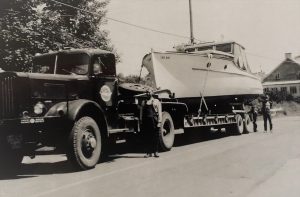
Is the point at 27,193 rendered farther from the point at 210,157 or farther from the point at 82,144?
the point at 210,157

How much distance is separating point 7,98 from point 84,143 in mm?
1672

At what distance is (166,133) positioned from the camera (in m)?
11.9

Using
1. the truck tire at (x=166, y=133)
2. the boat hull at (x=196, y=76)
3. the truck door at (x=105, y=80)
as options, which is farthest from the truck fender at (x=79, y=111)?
the boat hull at (x=196, y=76)

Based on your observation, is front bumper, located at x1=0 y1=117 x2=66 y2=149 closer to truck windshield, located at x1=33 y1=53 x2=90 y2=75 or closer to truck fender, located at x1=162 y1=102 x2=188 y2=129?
truck windshield, located at x1=33 y1=53 x2=90 y2=75

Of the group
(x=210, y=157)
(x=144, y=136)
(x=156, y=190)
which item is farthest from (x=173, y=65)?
(x=156, y=190)

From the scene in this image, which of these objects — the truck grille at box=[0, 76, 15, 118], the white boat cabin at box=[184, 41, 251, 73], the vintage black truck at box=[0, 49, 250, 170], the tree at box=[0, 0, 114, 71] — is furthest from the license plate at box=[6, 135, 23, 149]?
the white boat cabin at box=[184, 41, 251, 73]

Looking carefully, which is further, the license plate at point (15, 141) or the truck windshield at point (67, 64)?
the truck windshield at point (67, 64)

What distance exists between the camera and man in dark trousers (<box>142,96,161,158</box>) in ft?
34.9

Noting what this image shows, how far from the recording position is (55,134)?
8.17 meters

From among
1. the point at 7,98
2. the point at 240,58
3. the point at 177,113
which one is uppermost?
the point at 240,58

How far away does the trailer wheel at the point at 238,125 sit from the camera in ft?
54.6

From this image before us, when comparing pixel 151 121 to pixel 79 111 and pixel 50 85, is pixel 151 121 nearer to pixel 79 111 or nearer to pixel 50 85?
pixel 79 111

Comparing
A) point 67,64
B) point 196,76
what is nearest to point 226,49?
point 196,76

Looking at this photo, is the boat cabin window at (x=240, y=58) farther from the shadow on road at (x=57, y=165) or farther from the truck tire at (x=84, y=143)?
the truck tire at (x=84, y=143)
